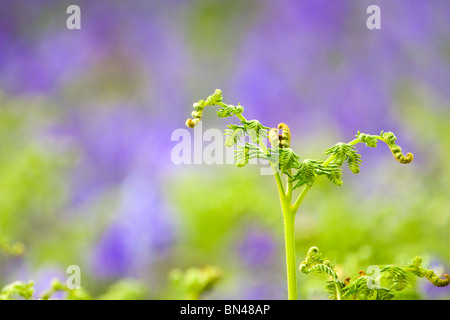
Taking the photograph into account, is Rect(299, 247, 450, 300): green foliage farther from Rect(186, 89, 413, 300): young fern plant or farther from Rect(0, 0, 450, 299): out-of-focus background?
Rect(0, 0, 450, 299): out-of-focus background

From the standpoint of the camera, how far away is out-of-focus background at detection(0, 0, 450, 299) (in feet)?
4.29

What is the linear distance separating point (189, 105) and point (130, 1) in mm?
366

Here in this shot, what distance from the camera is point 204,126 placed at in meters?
1.40

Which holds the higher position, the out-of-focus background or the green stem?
the out-of-focus background

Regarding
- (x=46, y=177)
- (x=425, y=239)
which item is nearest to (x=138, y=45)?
(x=46, y=177)

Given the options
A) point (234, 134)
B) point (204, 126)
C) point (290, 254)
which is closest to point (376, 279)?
point (290, 254)

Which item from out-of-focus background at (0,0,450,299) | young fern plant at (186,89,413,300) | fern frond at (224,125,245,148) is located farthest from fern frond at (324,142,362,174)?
out-of-focus background at (0,0,450,299)

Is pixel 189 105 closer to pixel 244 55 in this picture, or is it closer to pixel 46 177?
pixel 244 55

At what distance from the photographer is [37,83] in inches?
57.6

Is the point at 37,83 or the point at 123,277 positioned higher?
the point at 37,83

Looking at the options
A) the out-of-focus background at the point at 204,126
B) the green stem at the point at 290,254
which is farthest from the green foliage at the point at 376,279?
the out-of-focus background at the point at 204,126
